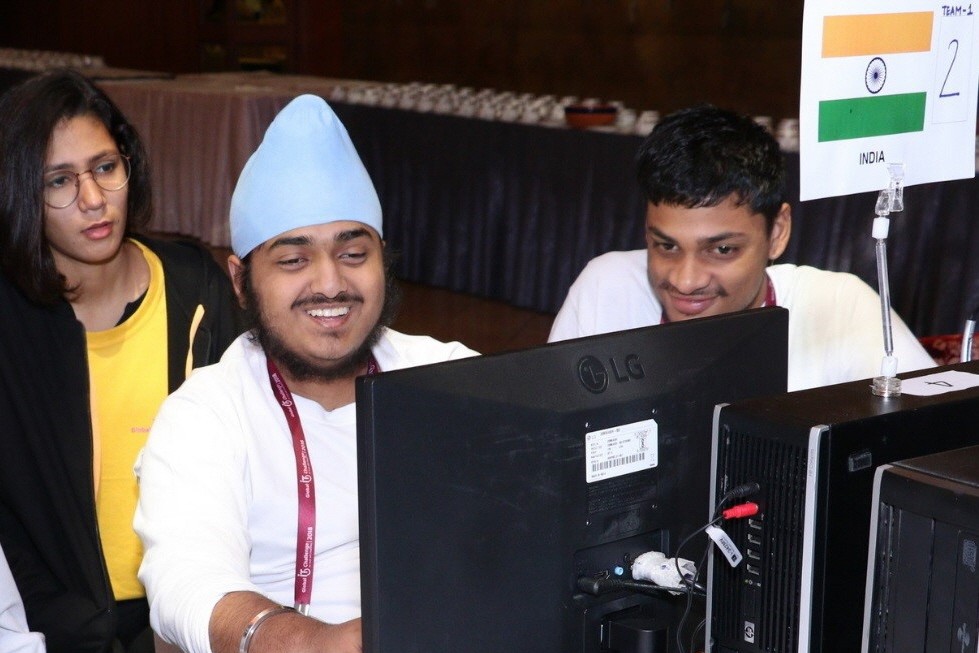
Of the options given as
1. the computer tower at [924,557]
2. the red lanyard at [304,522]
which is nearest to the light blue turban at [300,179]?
the red lanyard at [304,522]

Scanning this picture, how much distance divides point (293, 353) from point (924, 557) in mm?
925

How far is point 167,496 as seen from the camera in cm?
146

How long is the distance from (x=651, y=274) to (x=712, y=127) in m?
0.27

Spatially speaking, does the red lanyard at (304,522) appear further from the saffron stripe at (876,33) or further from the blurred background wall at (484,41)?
the blurred background wall at (484,41)

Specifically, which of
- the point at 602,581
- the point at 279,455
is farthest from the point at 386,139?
the point at 602,581

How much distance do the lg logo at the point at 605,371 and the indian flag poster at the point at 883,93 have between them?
0.36 m

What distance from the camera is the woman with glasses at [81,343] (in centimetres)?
202

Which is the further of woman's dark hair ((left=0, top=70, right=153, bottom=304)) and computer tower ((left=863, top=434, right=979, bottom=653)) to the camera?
woman's dark hair ((left=0, top=70, right=153, bottom=304))

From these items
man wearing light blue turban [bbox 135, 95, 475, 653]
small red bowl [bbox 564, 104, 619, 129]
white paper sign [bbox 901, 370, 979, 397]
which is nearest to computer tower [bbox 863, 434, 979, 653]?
white paper sign [bbox 901, 370, 979, 397]

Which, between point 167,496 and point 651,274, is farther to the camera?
point 651,274

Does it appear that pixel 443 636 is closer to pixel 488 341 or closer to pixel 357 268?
pixel 357 268

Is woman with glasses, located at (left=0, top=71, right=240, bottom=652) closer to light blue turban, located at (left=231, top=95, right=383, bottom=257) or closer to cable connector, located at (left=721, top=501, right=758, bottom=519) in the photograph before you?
light blue turban, located at (left=231, top=95, right=383, bottom=257)

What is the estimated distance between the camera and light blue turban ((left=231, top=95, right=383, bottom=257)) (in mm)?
1593

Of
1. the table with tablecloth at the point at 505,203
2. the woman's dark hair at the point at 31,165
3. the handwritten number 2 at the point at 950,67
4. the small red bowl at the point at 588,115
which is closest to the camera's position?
the handwritten number 2 at the point at 950,67
